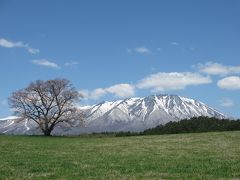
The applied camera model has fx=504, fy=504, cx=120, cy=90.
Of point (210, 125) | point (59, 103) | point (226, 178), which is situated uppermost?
point (59, 103)

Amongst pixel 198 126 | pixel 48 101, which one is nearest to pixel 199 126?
pixel 198 126

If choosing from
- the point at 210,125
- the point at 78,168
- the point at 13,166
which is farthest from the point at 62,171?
the point at 210,125

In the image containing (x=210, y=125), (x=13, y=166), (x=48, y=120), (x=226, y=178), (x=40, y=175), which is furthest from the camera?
(x=48, y=120)

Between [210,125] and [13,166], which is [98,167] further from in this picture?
[210,125]

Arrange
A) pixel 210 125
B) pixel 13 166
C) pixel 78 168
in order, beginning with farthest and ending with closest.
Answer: pixel 210 125 < pixel 13 166 < pixel 78 168

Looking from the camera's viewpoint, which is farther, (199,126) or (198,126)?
(198,126)

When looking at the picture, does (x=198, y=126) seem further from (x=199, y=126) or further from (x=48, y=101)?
(x=48, y=101)

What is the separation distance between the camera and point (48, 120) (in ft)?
381

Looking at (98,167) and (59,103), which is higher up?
(59,103)

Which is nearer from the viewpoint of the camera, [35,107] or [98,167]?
[98,167]

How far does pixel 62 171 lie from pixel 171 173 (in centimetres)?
526

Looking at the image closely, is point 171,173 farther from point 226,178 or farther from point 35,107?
point 35,107

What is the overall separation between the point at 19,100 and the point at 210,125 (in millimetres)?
46489

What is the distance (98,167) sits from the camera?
2605 cm
